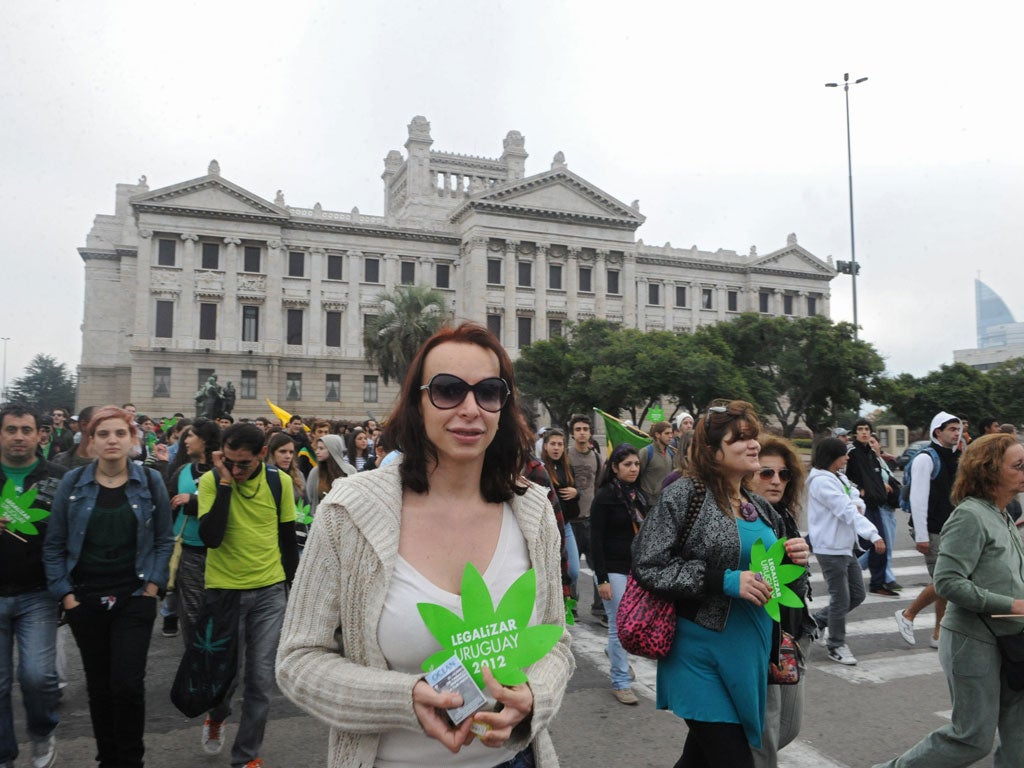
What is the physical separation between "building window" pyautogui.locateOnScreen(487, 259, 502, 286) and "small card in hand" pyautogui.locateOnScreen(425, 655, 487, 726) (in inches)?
1981

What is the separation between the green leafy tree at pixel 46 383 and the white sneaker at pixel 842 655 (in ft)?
Answer: 286

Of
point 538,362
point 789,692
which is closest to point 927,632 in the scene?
point 789,692

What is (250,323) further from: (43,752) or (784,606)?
(784,606)

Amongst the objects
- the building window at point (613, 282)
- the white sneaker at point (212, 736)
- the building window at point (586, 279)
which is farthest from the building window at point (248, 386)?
the white sneaker at point (212, 736)

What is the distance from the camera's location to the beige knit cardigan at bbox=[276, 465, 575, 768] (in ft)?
5.67

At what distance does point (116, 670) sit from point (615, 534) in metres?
3.58

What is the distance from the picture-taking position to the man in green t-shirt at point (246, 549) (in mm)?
4555

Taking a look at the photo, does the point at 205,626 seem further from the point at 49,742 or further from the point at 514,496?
the point at 514,496

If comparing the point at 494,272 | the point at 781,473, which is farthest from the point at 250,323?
the point at 781,473

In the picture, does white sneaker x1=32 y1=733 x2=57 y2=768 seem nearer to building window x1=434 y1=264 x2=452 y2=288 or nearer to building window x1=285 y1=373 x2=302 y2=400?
building window x1=285 y1=373 x2=302 y2=400

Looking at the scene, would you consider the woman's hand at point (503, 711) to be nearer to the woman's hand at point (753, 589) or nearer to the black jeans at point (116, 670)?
the woman's hand at point (753, 589)

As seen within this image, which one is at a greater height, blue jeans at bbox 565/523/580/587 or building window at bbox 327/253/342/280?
building window at bbox 327/253/342/280

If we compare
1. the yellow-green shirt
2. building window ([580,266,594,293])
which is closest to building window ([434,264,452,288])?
building window ([580,266,594,293])

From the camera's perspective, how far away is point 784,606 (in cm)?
338
